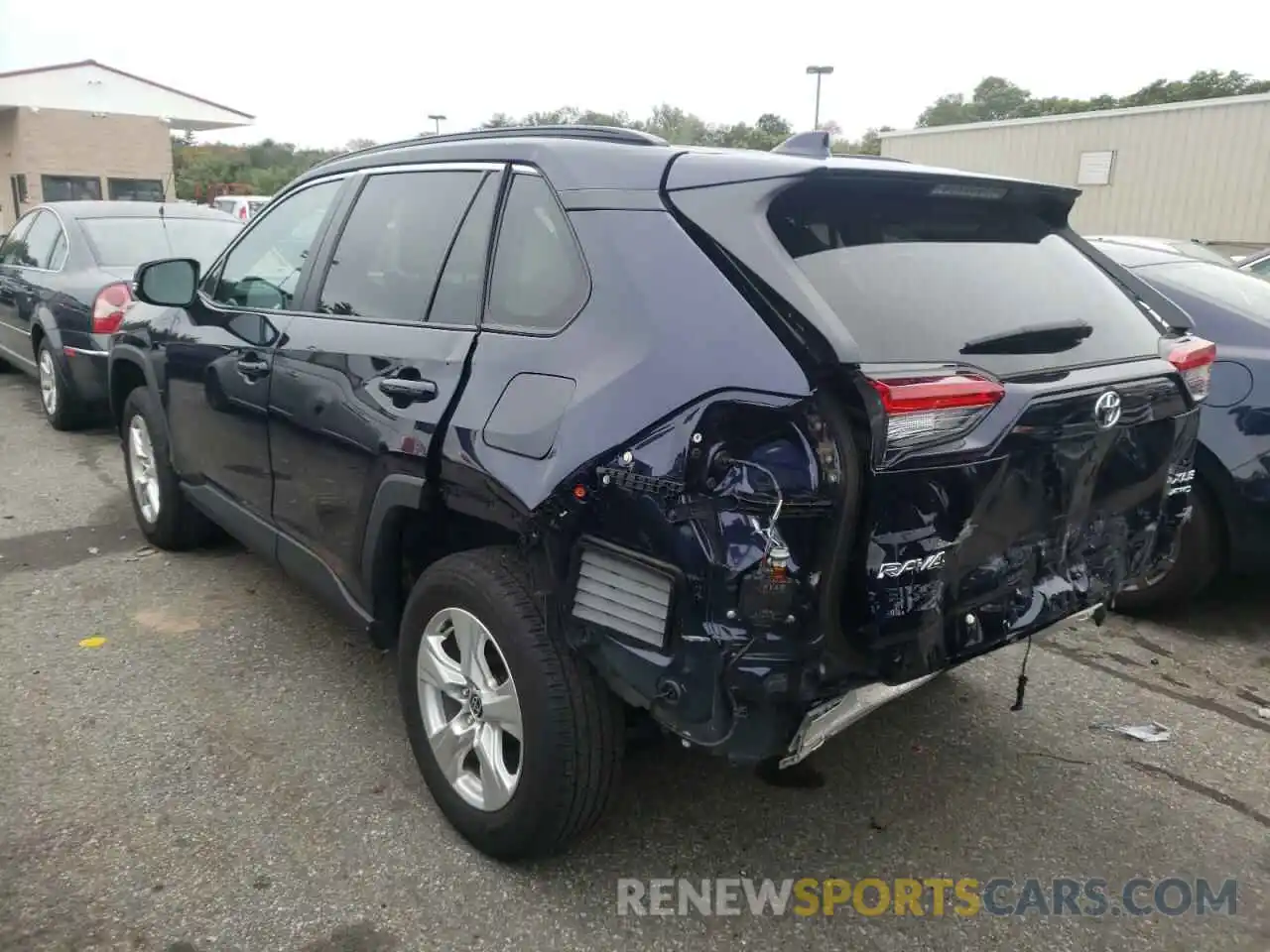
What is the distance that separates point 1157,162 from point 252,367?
18.1 meters

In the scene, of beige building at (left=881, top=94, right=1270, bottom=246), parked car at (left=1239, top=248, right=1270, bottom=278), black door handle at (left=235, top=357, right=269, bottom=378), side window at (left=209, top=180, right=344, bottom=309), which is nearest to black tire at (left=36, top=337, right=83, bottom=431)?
side window at (left=209, top=180, right=344, bottom=309)

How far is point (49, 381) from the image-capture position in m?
7.49

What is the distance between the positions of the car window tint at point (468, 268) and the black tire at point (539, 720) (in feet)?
2.27

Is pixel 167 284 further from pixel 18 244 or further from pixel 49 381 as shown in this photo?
pixel 18 244

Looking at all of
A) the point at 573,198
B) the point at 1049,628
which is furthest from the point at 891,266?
the point at 1049,628

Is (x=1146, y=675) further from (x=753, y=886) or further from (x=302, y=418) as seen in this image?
(x=302, y=418)

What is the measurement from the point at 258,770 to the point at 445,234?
1758mm

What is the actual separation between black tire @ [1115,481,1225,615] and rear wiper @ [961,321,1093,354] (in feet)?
6.08

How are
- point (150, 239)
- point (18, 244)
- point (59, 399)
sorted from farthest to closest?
point (18, 244)
point (150, 239)
point (59, 399)

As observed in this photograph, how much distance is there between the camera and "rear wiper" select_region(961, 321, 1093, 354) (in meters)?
2.32

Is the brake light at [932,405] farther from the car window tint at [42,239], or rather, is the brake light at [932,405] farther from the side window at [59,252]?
the car window tint at [42,239]

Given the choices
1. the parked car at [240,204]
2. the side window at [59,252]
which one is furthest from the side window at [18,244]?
the parked car at [240,204]

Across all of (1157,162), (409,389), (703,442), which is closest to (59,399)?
(409,389)

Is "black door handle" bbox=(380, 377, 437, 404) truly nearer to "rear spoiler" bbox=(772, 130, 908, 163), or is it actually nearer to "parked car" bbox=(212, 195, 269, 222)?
"rear spoiler" bbox=(772, 130, 908, 163)
